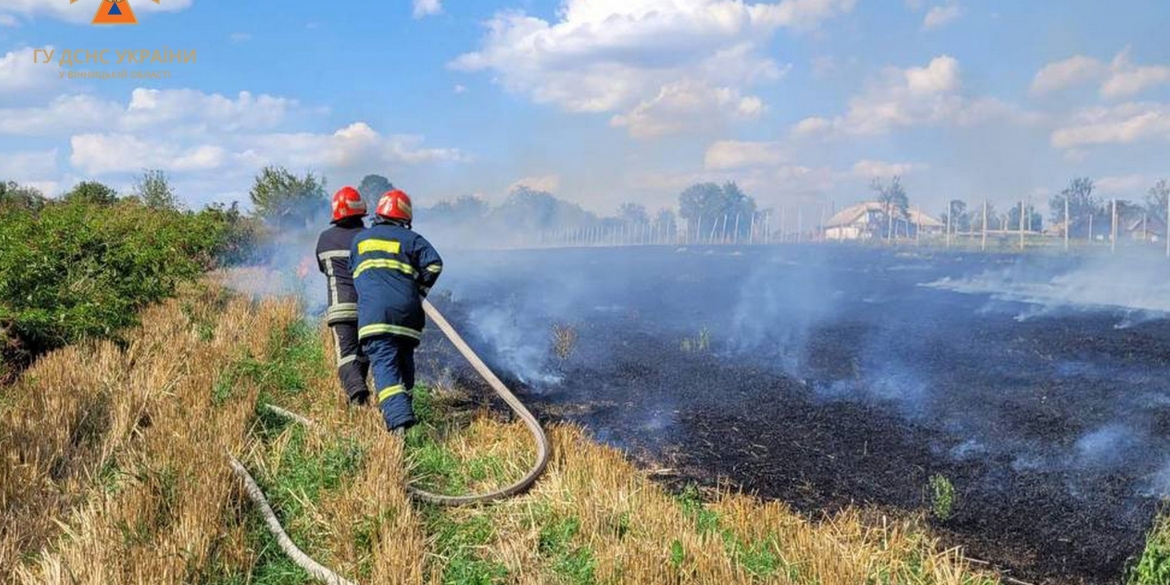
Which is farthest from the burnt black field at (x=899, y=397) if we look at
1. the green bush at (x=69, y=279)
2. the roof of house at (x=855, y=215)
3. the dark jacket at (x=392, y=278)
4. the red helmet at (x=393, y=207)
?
the roof of house at (x=855, y=215)

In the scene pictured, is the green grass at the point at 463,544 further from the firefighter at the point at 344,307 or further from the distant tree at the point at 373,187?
the distant tree at the point at 373,187

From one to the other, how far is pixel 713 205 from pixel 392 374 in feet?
265

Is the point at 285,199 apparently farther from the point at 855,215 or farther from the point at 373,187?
the point at 855,215

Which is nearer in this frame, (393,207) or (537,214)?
(393,207)

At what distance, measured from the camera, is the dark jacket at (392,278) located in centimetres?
482

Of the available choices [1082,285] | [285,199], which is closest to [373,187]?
[285,199]

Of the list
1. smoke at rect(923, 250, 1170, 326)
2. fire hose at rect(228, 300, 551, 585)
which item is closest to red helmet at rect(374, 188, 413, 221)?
fire hose at rect(228, 300, 551, 585)

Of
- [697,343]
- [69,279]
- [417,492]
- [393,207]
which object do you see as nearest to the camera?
[417,492]

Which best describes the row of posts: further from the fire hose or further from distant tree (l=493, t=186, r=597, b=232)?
the fire hose

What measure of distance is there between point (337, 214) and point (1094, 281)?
71.3ft

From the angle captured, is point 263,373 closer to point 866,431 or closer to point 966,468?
point 866,431

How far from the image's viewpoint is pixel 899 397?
762cm

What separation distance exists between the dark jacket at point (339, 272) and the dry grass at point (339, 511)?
2.39ft

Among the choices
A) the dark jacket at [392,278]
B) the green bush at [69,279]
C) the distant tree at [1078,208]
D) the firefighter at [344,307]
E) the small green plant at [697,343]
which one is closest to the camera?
the dark jacket at [392,278]
